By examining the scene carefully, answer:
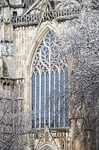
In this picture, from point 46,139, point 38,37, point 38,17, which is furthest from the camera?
point 38,17

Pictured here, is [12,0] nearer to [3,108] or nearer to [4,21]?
[4,21]

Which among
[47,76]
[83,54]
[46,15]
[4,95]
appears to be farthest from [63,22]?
[83,54]

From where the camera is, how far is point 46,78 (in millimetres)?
39406

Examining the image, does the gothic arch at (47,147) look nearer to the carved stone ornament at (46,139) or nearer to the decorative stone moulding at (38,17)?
the carved stone ornament at (46,139)

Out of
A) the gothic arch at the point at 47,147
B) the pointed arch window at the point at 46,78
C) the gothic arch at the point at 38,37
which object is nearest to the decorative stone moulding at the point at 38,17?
the gothic arch at the point at 38,37

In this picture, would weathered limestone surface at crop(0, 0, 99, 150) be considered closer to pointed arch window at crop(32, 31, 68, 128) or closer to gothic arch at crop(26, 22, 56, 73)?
gothic arch at crop(26, 22, 56, 73)

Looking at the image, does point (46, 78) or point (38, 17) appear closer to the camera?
point (46, 78)

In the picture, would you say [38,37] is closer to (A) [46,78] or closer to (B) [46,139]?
(A) [46,78]

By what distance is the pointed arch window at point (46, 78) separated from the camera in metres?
38.4

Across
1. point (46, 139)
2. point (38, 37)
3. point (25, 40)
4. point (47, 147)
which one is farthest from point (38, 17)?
→ point (47, 147)

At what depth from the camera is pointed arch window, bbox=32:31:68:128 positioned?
3841 cm

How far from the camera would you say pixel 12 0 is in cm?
4231

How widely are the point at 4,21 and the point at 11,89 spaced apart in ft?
17.0

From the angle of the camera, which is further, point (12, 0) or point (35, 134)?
point (12, 0)
